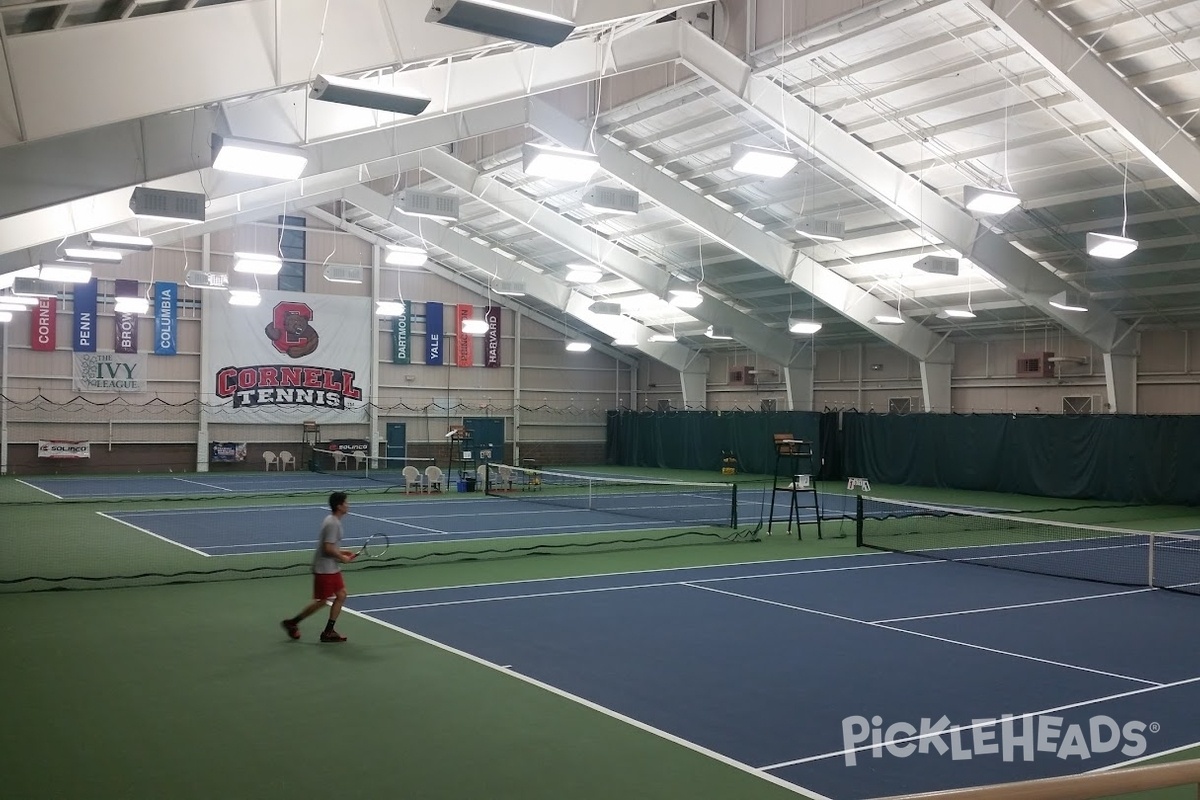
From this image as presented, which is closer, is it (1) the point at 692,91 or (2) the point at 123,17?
(2) the point at 123,17

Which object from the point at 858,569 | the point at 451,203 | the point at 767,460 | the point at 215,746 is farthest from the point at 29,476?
the point at 215,746

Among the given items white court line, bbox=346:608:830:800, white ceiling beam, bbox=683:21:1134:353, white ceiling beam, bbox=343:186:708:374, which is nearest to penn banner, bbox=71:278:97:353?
white ceiling beam, bbox=343:186:708:374

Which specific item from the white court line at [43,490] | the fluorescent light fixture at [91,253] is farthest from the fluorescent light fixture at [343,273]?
the fluorescent light fixture at [91,253]

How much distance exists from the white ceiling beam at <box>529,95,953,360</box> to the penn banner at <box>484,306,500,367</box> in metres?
15.6

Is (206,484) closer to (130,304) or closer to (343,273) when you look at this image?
(130,304)

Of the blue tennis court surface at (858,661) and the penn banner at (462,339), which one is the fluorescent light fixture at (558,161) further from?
the penn banner at (462,339)

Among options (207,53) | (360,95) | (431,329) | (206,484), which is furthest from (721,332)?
(360,95)

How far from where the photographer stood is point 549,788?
19.5ft

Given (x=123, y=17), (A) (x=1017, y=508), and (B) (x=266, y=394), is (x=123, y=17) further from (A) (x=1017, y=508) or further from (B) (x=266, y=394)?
(B) (x=266, y=394)

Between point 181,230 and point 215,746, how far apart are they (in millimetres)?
23164

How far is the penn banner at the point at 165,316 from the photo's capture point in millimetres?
34250

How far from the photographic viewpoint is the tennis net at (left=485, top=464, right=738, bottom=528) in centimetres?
2142

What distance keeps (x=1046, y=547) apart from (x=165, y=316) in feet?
91.5

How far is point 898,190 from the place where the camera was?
22.3 m
